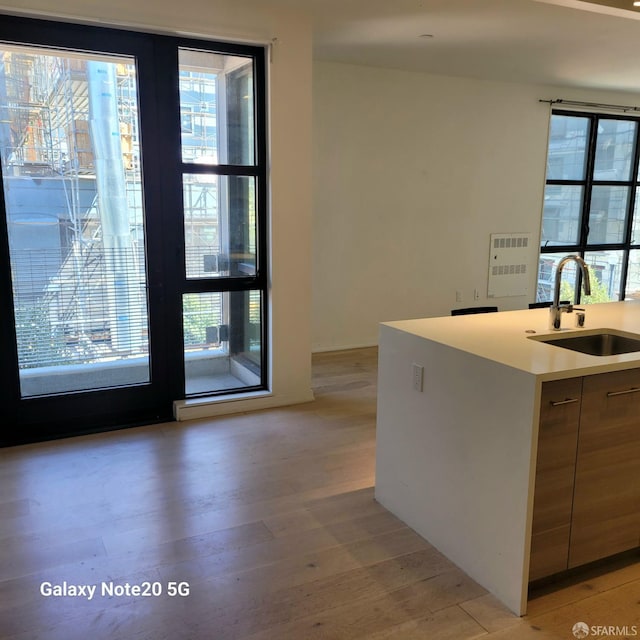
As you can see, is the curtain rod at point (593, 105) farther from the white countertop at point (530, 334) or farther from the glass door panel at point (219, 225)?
the glass door panel at point (219, 225)

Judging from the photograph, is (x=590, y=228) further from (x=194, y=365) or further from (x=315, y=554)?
(x=315, y=554)

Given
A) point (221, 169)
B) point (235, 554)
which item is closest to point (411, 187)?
point (221, 169)

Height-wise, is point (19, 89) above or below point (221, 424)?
above

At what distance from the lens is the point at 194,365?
13.6 ft

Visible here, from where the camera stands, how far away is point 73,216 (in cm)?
363

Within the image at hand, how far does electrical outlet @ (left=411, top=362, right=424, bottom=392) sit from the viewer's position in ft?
8.26

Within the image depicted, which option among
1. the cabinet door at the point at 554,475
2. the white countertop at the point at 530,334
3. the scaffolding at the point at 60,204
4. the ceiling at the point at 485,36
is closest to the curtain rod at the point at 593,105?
the ceiling at the point at 485,36

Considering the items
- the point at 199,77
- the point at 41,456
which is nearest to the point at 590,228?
the point at 199,77

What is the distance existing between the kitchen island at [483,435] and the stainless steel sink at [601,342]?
0.03m

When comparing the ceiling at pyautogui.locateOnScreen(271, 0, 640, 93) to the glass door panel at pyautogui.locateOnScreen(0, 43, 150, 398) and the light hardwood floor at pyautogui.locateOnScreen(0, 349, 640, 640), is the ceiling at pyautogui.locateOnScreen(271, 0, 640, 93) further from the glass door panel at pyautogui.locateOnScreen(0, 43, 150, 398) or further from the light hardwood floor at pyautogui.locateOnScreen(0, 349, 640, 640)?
the light hardwood floor at pyautogui.locateOnScreen(0, 349, 640, 640)

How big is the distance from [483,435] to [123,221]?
266 cm

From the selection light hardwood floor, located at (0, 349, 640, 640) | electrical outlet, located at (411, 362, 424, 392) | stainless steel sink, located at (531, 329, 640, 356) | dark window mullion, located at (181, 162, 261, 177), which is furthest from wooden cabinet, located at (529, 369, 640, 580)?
dark window mullion, located at (181, 162, 261, 177)

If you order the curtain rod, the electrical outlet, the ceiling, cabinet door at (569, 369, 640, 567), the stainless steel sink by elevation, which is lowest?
cabinet door at (569, 369, 640, 567)

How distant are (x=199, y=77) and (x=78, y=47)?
2.44ft
